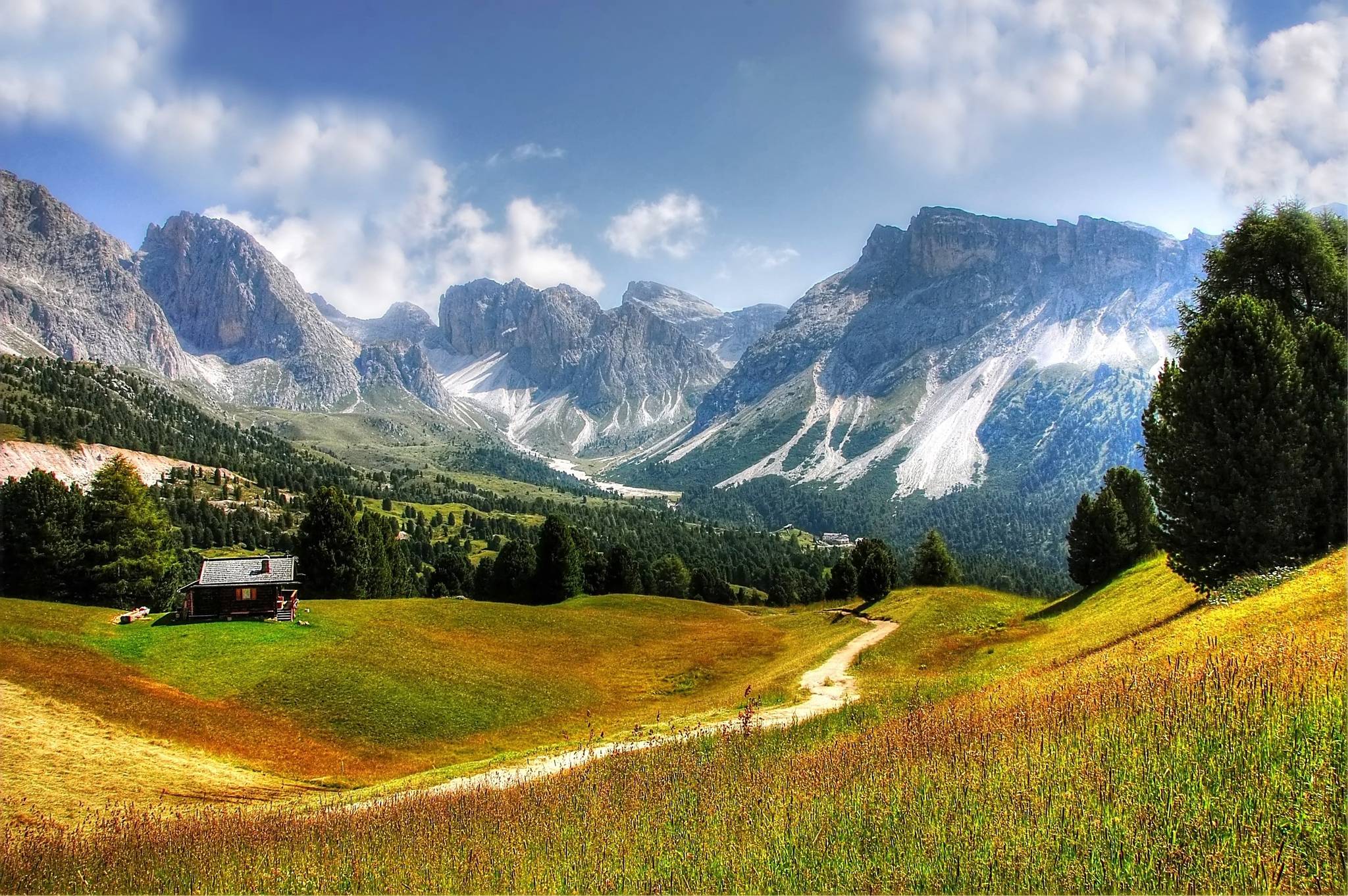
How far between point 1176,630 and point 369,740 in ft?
113

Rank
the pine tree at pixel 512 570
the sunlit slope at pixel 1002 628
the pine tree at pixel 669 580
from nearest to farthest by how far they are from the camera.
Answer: the sunlit slope at pixel 1002 628 < the pine tree at pixel 512 570 < the pine tree at pixel 669 580

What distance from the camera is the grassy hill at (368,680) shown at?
3003 centimetres

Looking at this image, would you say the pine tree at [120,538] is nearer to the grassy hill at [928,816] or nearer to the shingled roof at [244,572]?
→ the shingled roof at [244,572]

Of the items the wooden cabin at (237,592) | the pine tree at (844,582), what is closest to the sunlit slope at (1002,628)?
the pine tree at (844,582)

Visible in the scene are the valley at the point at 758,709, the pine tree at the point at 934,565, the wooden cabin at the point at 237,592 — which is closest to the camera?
the valley at the point at 758,709

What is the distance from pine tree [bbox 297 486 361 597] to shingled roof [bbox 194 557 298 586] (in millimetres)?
15687

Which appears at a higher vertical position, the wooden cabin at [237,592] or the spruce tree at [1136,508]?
the spruce tree at [1136,508]

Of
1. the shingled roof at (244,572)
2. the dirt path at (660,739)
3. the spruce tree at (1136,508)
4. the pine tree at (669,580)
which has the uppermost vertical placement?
the spruce tree at (1136,508)

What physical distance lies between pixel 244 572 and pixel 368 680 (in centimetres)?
2337

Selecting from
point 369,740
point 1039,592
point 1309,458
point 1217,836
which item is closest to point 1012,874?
point 1217,836

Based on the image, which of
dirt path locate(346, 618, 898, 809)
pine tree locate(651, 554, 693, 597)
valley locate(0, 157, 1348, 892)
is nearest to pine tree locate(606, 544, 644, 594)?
pine tree locate(651, 554, 693, 597)

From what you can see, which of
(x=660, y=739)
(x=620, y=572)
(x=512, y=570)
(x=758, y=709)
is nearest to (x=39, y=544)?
(x=512, y=570)

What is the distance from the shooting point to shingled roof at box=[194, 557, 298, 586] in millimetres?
53875

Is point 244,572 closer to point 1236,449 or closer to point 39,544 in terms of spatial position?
point 39,544
